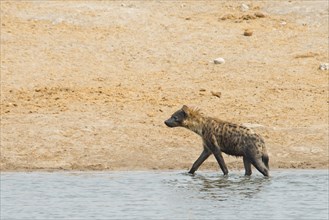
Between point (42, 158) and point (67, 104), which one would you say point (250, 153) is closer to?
point (42, 158)

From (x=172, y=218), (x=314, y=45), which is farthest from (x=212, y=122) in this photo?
(x=314, y=45)

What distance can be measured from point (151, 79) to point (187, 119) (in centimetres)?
560

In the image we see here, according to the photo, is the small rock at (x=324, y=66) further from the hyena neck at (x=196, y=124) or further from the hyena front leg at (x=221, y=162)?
the hyena front leg at (x=221, y=162)

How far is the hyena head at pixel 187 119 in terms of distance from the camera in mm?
19984

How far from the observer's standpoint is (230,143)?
1923cm

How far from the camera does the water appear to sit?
15.2 metres

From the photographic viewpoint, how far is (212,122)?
1970 centimetres

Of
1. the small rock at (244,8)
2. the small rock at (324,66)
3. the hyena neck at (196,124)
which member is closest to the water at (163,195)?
the hyena neck at (196,124)

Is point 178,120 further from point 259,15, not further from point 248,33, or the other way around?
point 259,15

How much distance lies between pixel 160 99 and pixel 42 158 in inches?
164

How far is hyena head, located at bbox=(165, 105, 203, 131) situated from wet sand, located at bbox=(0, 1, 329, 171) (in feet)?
2.42

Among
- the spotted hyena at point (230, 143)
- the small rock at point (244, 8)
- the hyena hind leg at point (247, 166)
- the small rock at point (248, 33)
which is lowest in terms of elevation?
the hyena hind leg at point (247, 166)

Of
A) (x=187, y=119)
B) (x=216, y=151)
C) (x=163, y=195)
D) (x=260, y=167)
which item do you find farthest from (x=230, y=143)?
(x=163, y=195)

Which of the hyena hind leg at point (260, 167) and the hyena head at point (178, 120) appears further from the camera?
the hyena head at point (178, 120)
